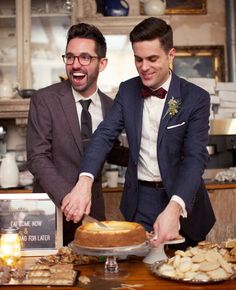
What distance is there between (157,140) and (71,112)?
1.59 ft

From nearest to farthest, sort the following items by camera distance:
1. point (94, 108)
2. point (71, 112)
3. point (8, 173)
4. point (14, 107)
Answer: point (71, 112)
point (94, 108)
point (8, 173)
point (14, 107)

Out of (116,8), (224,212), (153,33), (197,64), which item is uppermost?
(116,8)

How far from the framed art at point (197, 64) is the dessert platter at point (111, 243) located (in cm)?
336

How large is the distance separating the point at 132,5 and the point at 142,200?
267 centimetres

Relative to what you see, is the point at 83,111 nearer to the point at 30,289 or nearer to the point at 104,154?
the point at 104,154

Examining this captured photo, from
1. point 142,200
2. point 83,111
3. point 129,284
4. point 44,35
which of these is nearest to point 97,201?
point 142,200

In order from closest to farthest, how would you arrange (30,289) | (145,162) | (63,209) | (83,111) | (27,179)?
(30,289) → (63,209) → (145,162) → (83,111) → (27,179)

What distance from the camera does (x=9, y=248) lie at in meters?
1.70

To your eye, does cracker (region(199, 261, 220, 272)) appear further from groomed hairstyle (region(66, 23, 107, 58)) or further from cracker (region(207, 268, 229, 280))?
groomed hairstyle (region(66, 23, 107, 58))

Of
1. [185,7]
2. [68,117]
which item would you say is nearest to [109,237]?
[68,117]

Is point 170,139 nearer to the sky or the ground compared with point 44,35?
nearer to the ground

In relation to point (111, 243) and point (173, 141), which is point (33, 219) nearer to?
point (111, 243)

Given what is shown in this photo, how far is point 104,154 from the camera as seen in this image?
206 centimetres

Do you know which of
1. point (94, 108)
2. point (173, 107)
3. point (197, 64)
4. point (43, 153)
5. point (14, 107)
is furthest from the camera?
point (197, 64)
